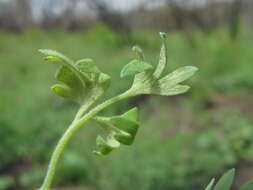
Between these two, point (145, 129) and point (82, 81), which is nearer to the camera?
point (82, 81)

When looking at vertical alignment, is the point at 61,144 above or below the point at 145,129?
below

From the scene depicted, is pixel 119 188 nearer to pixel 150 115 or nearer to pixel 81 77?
pixel 150 115

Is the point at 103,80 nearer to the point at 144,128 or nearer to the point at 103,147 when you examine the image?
the point at 103,147

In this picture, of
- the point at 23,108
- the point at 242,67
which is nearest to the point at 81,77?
the point at 23,108

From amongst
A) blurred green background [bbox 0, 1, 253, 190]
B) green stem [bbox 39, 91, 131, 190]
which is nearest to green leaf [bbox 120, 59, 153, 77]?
green stem [bbox 39, 91, 131, 190]

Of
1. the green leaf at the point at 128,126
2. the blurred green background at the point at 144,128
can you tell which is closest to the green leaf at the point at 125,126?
the green leaf at the point at 128,126

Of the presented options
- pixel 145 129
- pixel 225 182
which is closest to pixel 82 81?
pixel 225 182
